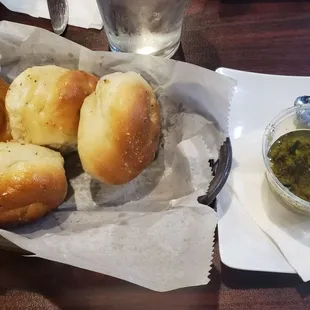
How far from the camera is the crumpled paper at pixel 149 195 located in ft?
2.06

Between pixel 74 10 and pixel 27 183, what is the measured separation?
0.50 meters

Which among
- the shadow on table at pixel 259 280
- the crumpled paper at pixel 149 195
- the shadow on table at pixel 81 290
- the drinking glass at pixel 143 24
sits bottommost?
the shadow on table at pixel 81 290

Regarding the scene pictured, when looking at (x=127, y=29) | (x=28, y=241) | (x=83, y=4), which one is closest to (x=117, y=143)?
(x=28, y=241)

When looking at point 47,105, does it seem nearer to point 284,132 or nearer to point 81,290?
point 81,290

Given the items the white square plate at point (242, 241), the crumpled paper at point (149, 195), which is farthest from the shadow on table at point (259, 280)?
the crumpled paper at point (149, 195)

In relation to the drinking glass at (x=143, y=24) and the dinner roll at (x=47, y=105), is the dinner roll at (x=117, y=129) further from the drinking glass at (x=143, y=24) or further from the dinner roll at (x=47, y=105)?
the drinking glass at (x=143, y=24)

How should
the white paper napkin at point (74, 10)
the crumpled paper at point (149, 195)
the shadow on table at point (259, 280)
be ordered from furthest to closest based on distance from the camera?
the white paper napkin at point (74, 10) < the shadow on table at point (259, 280) < the crumpled paper at point (149, 195)

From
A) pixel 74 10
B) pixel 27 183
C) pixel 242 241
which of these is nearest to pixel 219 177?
pixel 242 241

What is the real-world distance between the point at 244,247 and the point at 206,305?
0.34 ft

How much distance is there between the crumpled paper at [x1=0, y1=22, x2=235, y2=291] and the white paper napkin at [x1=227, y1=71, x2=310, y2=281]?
106 mm

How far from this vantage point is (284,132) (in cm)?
81

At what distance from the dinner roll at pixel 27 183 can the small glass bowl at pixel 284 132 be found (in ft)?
1.04

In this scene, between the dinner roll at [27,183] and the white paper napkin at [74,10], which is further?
the white paper napkin at [74,10]

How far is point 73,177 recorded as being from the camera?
2.59 feet
